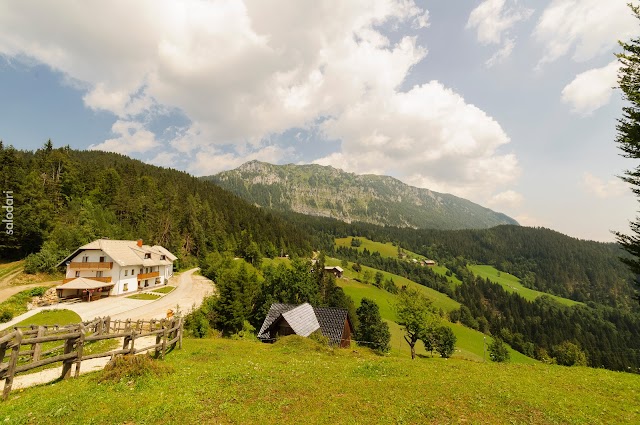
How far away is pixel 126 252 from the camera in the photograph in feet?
222

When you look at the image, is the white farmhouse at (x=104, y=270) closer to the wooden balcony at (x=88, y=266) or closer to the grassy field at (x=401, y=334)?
the wooden balcony at (x=88, y=266)

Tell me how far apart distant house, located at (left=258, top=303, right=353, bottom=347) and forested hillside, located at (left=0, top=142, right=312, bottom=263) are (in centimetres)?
5158

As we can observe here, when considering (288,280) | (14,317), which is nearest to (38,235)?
(14,317)

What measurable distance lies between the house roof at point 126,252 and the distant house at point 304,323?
120 feet

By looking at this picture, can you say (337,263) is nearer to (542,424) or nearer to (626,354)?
(626,354)

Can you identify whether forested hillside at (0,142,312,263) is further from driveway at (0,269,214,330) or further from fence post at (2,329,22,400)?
fence post at (2,329,22,400)

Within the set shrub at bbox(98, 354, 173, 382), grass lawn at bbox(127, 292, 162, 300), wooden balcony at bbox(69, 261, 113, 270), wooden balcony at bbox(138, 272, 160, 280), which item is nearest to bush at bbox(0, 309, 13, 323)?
wooden balcony at bbox(69, 261, 113, 270)

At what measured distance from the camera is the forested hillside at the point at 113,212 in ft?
224

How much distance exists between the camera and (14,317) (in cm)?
3912

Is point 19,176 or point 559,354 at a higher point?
point 19,176

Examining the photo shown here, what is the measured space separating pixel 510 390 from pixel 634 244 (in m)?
15.5

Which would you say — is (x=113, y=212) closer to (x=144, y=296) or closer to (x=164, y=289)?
(x=164, y=289)

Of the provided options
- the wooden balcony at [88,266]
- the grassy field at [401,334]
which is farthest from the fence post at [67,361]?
the grassy field at [401,334]

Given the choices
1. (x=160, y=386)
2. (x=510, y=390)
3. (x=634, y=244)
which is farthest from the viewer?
(x=634, y=244)
